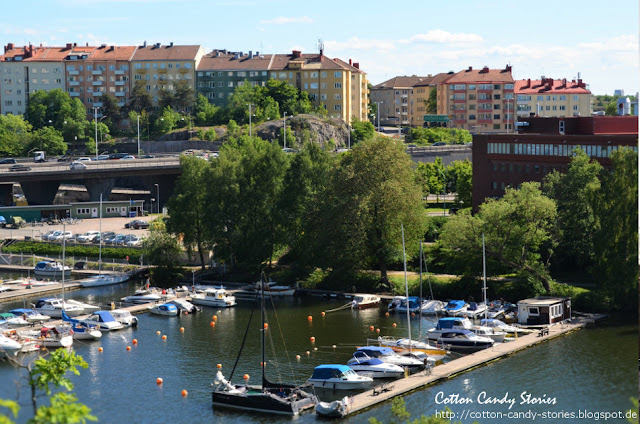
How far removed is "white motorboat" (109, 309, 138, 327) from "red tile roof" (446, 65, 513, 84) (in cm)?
9465

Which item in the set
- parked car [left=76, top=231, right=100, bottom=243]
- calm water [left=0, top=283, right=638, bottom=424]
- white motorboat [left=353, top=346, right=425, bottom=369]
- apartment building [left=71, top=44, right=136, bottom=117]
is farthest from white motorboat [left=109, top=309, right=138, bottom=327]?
apartment building [left=71, top=44, right=136, bottom=117]

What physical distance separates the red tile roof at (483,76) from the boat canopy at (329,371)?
102527mm

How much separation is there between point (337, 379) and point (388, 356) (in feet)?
11.0

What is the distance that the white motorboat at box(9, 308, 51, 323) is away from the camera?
1903 inches

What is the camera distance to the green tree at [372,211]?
54688mm

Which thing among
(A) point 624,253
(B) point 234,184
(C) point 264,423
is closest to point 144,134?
(B) point 234,184

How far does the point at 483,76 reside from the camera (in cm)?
13662

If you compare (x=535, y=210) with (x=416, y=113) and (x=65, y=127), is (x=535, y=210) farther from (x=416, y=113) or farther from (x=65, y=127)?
(x=416, y=113)

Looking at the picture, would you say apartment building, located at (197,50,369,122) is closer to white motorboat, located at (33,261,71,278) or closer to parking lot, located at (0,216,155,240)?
parking lot, located at (0,216,155,240)

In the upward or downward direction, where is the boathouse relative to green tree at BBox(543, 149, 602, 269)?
downward

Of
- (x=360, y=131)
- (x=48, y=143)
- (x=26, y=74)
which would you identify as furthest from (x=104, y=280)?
(x=26, y=74)

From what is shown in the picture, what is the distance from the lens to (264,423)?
107 feet

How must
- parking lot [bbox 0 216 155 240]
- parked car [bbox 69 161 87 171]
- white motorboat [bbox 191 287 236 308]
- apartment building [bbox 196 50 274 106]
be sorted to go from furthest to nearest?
apartment building [bbox 196 50 274 106], parked car [bbox 69 161 87 171], parking lot [bbox 0 216 155 240], white motorboat [bbox 191 287 236 308]

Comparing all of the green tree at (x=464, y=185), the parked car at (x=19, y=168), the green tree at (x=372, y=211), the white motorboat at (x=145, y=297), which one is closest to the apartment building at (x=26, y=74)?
the parked car at (x=19, y=168)
